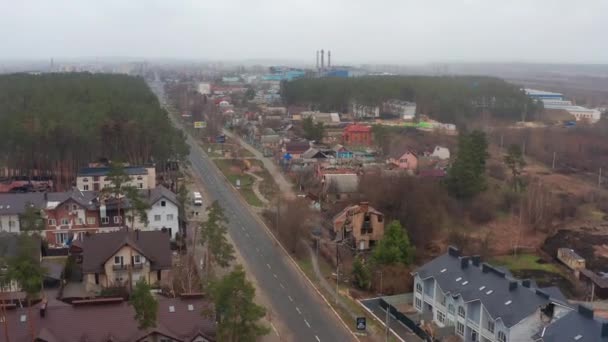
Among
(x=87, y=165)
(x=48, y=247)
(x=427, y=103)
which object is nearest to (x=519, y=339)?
(x=48, y=247)

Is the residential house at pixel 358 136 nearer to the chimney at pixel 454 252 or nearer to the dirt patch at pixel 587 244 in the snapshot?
the dirt patch at pixel 587 244

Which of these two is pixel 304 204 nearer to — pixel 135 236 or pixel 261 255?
pixel 261 255

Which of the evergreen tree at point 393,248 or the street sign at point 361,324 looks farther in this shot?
the evergreen tree at point 393,248

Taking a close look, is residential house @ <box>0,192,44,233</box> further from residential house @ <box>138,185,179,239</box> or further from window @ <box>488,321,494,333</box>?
window @ <box>488,321,494,333</box>

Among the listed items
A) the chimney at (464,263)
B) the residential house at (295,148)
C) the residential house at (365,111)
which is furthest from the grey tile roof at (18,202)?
the residential house at (365,111)

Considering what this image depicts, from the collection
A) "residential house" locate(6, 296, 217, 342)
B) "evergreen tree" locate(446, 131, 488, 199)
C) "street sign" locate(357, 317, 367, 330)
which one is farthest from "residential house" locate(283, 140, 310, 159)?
"residential house" locate(6, 296, 217, 342)

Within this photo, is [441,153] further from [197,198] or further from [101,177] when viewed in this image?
[101,177]

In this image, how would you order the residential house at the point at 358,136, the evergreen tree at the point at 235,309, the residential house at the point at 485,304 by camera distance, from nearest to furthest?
the evergreen tree at the point at 235,309
the residential house at the point at 485,304
the residential house at the point at 358,136
